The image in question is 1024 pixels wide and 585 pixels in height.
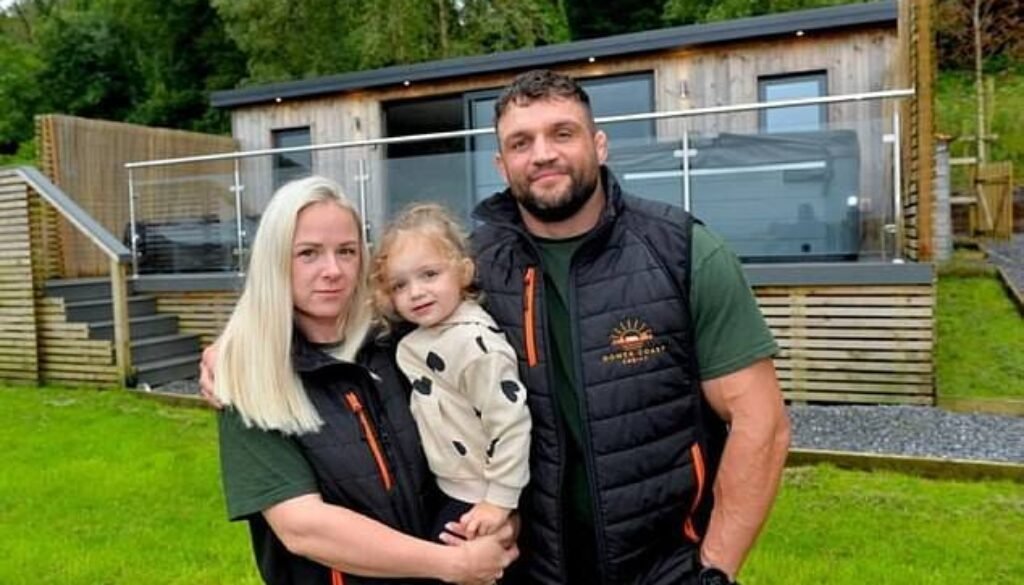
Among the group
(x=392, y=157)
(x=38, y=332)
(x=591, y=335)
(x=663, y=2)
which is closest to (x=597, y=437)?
(x=591, y=335)

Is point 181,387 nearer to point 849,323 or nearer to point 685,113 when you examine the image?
point 685,113

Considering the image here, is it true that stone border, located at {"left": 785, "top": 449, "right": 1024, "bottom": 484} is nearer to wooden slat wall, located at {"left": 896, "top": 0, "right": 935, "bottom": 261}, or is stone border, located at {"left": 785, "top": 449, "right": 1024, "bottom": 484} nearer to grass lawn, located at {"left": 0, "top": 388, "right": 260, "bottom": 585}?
wooden slat wall, located at {"left": 896, "top": 0, "right": 935, "bottom": 261}

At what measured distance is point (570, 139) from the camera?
171 centimetres

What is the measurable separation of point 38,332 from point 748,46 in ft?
24.6

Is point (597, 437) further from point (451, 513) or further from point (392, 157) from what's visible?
point (392, 157)

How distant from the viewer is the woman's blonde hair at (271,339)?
1.59m

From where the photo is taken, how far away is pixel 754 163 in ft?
21.9

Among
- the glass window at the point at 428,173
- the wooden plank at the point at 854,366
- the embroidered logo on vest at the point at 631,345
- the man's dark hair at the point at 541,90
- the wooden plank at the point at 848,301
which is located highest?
the glass window at the point at 428,173

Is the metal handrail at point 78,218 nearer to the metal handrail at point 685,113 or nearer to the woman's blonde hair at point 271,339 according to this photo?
the metal handrail at point 685,113

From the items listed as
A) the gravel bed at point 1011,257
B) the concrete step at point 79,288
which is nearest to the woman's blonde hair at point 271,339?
the concrete step at point 79,288

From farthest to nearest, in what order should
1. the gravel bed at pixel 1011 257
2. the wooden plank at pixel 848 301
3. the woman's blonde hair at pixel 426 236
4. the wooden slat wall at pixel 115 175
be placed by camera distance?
1. the gravel bed at pixel 1011 257
2. the wooden slat wall at pixel 115 175
3. the wooden plank at pixel 848 301
4. the woman's blonde hair at pixel 426 236

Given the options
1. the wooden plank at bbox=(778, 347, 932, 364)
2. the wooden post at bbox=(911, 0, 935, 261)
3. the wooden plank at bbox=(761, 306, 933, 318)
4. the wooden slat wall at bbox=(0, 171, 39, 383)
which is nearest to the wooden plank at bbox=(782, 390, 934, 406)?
the wooden plank at bbox=(778, 347, 932, 364)

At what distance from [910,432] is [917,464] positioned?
3.19 ft

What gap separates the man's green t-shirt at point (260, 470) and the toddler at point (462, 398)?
239 millimetres
